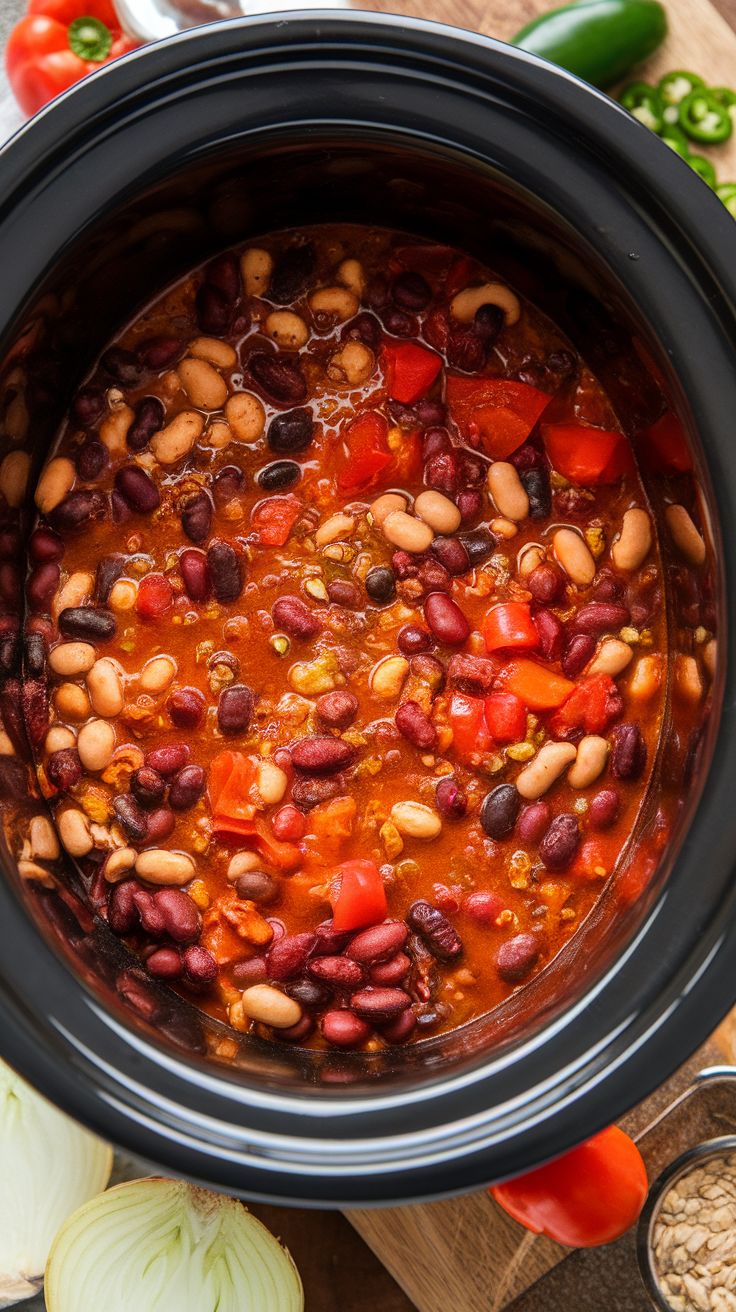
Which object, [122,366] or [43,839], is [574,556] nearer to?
[122,366]

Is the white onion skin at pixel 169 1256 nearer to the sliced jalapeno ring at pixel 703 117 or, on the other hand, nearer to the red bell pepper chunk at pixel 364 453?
the red bell pepper chunk at pixel 364 453

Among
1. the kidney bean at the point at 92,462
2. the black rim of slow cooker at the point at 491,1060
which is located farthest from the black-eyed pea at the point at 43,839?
the kidney bean at the point at 92,462

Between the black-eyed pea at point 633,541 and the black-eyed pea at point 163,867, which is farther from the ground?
the black-eyed pea at point 633,541

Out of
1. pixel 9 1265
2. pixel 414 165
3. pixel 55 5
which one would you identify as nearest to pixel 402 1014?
pixel 9 1265

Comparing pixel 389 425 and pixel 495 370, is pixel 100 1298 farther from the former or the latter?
pixel 495 370

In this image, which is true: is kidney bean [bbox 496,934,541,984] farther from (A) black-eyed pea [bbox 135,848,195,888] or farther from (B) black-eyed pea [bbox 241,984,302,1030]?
(A) black-eyed pea [bbox 135,848,195,888]

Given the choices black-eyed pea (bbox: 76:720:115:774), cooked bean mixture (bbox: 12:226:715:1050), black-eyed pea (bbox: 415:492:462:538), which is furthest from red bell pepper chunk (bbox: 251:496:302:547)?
black-eyed pea (bbox: 76:720:115:774)
